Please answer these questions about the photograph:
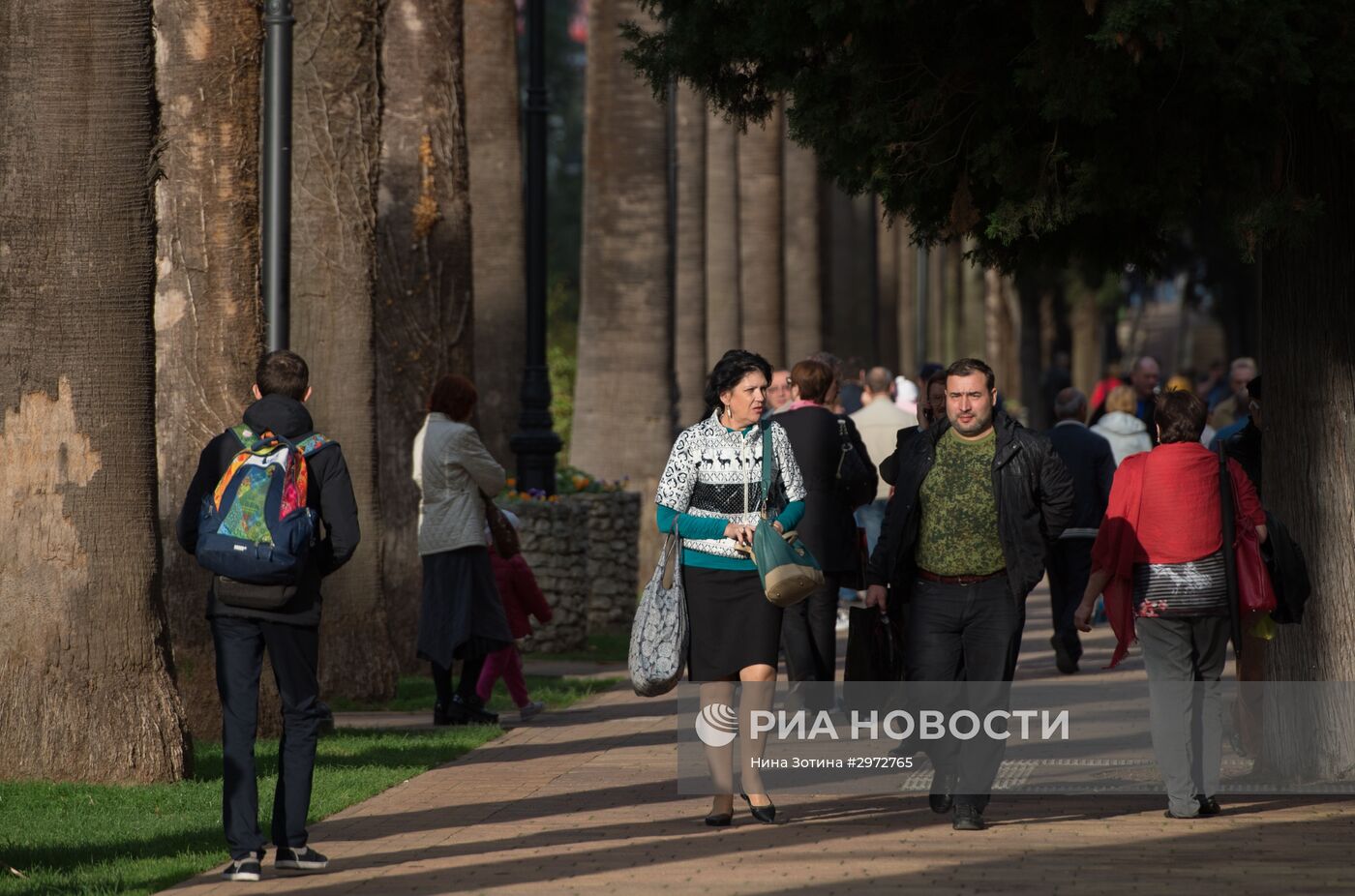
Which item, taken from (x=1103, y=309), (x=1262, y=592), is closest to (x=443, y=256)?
(x=1262, y=592)

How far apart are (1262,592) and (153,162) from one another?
16.6ft

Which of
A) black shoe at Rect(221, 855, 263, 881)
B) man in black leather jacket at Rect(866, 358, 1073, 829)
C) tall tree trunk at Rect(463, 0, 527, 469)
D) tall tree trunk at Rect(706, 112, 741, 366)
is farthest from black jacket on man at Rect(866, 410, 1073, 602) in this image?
tall tree trunk at Rect(706, 112, 741, 366)

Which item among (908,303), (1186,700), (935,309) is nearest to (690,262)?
(1186,700)

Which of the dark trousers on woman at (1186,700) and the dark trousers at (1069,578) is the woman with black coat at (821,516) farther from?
the dark trousers on woman at (1186,700)

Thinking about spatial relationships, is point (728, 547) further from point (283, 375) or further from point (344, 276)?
point (344, 276)

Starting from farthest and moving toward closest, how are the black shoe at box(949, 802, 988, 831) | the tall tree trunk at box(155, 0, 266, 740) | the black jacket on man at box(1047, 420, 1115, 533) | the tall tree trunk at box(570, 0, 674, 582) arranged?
the tall tree trunk at box(570, 0, 674, 582) < the black jacket on man at box(1047, 420, 1115, 533) < the tall tree trunk at box(155, 0, 266, 740) < the black shoe at box(949, 802, 988, 831)

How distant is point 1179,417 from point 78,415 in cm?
460

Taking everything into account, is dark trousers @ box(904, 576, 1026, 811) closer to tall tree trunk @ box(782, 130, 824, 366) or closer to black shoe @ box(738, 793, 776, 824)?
black shoe @ box(738, 793, 776, 824)

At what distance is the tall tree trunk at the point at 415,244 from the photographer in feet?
48.1

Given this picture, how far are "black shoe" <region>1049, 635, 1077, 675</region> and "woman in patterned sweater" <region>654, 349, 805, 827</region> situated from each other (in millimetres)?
6236

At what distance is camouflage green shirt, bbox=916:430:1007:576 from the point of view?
835 cm

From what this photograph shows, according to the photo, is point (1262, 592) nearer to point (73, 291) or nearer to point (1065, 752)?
point (1065, 752)

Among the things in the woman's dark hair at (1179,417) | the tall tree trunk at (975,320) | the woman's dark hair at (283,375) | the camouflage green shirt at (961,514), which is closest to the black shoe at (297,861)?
the woman's dark hair at (283,375)

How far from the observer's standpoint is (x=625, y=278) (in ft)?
65.1
